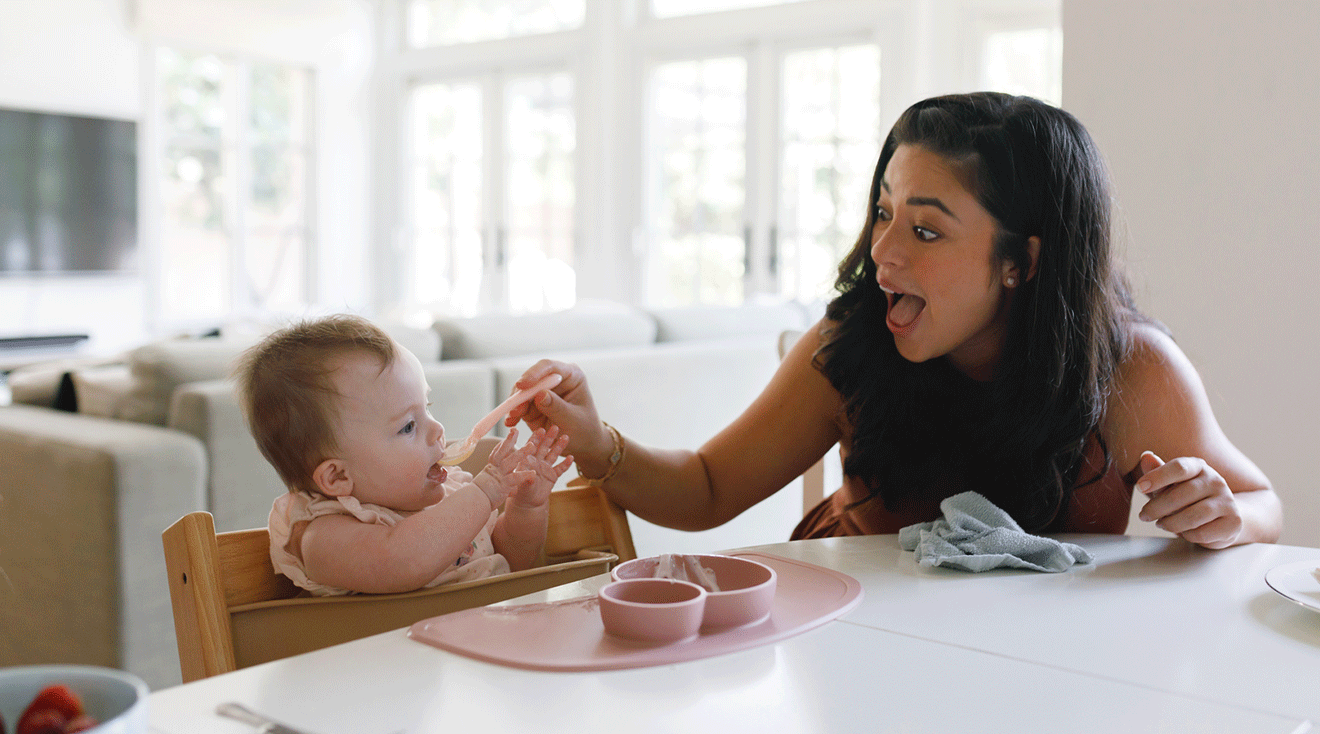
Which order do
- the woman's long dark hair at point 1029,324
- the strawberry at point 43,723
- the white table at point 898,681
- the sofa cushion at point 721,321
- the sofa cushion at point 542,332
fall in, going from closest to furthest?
the strawberry at point 43,723 < the white table at point 898,681 < the woman's long dark hair at point 1029,324 < the sofa cushion at point 542,332 < the sofa cushion at point 721,321

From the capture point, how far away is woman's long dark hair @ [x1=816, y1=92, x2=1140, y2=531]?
3.95ft

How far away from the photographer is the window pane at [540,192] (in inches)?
268

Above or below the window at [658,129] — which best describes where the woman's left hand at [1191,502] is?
below

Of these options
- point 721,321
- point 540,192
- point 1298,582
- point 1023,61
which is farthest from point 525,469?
point 540,192

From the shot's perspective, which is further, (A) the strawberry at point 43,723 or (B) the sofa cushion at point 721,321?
(B) the sofa cushion at point 721,321

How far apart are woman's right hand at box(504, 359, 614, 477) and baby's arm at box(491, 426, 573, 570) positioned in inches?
3.5

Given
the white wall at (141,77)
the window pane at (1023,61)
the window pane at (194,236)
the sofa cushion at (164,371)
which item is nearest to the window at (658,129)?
the window pane at (1023,61)

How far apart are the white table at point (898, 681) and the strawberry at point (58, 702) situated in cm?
16

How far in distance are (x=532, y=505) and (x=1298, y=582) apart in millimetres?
729

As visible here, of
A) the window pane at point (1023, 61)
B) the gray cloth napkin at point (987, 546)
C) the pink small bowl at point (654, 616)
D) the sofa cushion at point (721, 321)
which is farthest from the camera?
the window pane at point (1023, 61)

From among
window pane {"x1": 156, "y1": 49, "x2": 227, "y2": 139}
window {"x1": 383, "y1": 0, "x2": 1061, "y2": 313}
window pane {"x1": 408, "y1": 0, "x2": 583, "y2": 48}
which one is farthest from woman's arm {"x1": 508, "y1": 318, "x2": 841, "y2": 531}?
window pane {"x1": 156, "y1": 49, "x2": 227, "y2": 139}

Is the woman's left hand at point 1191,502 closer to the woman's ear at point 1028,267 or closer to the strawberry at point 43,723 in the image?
the woman's ear at point 1028,267

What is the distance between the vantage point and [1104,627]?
2.73ft

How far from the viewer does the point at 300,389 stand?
1.05 meters
